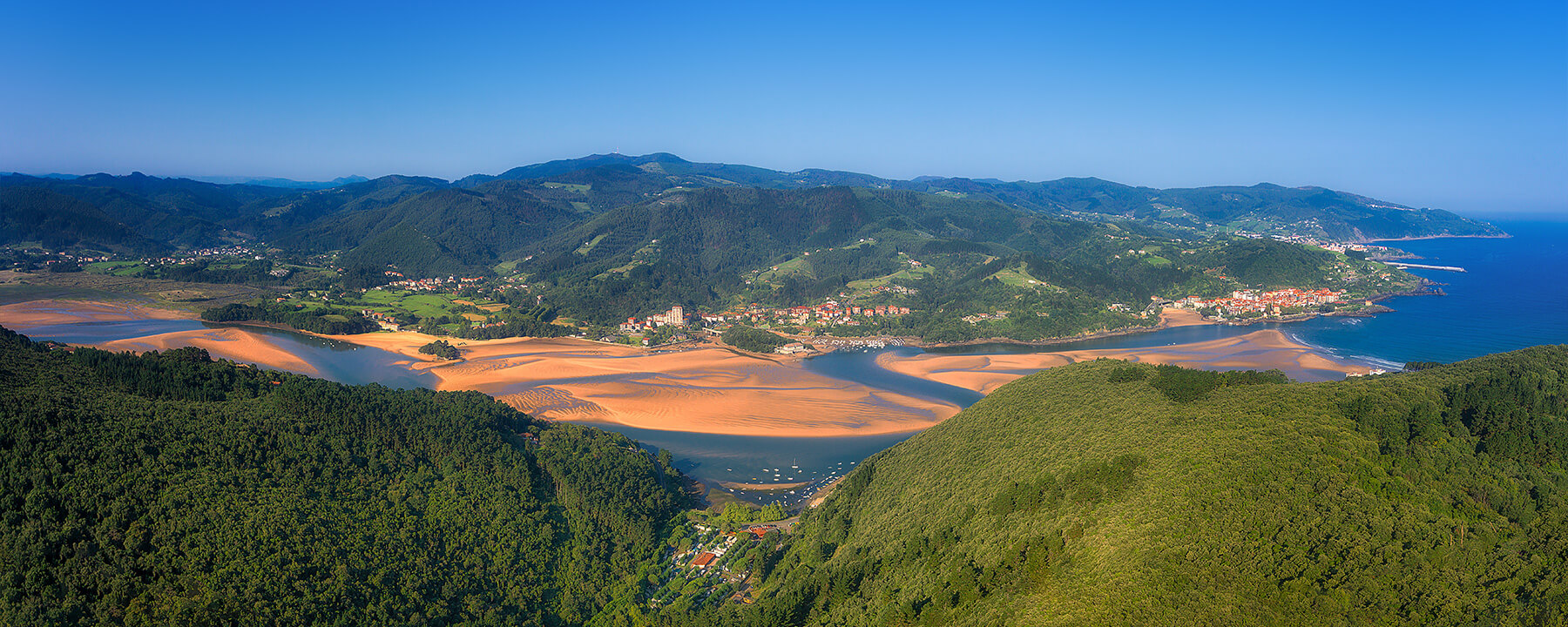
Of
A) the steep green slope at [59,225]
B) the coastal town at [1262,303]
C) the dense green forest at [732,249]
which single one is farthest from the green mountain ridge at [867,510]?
the steep green slope at [59,225]

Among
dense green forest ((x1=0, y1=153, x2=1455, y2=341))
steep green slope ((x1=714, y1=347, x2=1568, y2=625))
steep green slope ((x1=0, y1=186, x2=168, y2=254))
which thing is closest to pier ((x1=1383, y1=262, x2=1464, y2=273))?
dense green forest ((x1=0, y1=153, x2=1455, y2=341))

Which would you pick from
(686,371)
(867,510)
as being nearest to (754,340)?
(686,371)

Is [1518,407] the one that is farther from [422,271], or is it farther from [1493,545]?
[422,271]

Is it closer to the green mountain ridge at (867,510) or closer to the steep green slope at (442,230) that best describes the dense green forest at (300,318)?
the steep green slope at (442,230)

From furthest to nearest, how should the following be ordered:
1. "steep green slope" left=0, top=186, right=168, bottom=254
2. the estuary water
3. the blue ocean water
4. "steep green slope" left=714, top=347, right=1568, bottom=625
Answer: "steep green slope" left=0, top=186, right=168, bottom=254 < the blue ocean water < the estuary water < "steep green slope" left=714, top=347, right=1568, bottom=625

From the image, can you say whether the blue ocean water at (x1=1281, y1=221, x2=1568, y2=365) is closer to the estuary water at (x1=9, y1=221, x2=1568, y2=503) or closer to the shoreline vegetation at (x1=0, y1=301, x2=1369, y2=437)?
the estuary water at (x1=9, y1=221, x2=1568, y2=503)

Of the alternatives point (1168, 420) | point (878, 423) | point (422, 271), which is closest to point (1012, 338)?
point (878, 423)

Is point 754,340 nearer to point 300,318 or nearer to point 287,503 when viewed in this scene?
point 300,318
